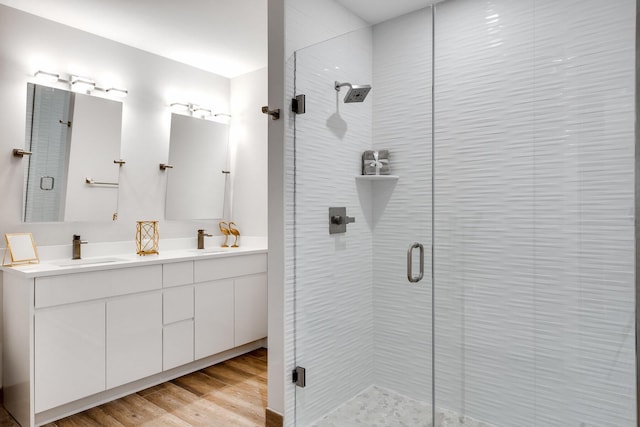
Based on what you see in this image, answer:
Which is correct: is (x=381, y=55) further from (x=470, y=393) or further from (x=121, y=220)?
(x=121, y=220)

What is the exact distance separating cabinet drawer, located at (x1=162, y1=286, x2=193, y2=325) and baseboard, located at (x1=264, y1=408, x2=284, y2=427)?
100 centimetres

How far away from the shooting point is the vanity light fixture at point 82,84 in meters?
2.77

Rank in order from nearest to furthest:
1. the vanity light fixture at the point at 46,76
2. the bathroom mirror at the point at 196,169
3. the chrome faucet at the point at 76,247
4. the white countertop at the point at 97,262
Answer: the white countertop at the point at 97,262 < the vanity light fixture at the point at 46,76 < the chrome faucet at the point at 76,247 < the bathroom mirror at the point at 196,169

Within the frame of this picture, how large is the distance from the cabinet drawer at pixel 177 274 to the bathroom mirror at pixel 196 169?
0.78 metres

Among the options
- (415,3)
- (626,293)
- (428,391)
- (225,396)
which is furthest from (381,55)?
(225,396)

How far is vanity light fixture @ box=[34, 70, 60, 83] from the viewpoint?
2.62 meters

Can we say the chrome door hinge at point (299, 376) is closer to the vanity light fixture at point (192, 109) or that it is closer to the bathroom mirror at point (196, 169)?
the bathroom mirror at point (196, 169)

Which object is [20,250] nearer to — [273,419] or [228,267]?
[228,267]

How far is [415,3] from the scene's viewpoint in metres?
2.23

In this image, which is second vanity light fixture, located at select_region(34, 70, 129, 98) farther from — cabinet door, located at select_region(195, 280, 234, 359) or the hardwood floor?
the hardwood floor

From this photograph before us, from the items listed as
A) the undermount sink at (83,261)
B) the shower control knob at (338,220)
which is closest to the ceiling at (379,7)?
the shower control knob at (338,220)

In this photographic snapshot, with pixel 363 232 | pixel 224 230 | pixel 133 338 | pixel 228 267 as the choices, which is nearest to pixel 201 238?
pixel 224 230

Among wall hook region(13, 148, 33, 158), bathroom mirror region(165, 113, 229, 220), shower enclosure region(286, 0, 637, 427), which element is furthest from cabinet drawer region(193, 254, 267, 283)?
wall hook region(13, 148, 33, 158)

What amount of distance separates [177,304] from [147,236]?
79 centimetres
